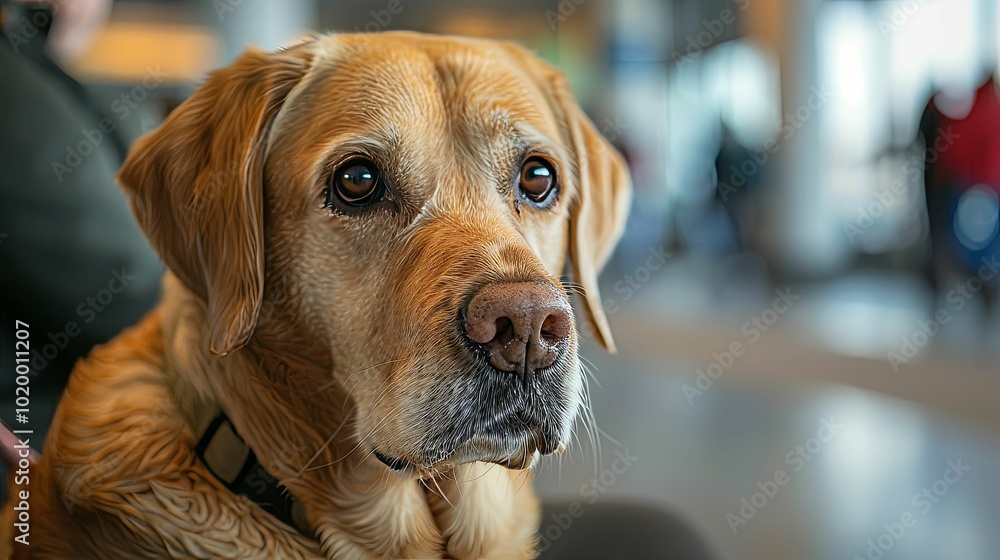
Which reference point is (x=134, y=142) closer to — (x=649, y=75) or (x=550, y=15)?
(x=550, y=15)

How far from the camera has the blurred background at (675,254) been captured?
1030 mm

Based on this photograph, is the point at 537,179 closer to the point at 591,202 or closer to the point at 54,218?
the point at 591,202

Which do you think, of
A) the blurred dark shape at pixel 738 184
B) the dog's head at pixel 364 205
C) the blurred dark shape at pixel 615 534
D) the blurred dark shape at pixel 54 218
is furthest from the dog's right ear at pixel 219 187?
the blurred dark shape at pixel 738 184

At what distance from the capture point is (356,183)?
92 cm

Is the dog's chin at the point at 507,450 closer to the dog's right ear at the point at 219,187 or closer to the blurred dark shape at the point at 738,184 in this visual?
the dog's right ear at the point at 219,187

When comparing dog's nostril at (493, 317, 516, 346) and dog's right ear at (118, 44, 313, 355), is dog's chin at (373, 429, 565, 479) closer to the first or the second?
dog's nostril at (493, 317, 516, 346)

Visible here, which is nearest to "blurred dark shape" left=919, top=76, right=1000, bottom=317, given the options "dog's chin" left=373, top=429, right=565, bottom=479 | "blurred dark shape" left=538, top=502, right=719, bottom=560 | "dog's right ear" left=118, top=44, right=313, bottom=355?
"blurred dark shape" left=538, top=502, right=719, bottom=560

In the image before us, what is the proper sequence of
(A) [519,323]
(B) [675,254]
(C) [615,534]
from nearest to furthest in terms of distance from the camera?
(A) [519,323] < (C) [615,534] < (B) [675,254]

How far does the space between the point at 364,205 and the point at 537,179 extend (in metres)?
0.22

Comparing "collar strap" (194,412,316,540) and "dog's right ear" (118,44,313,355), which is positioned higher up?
"dog's right ear" (118,44,313,355)

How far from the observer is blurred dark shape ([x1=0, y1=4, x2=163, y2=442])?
1013 millimetres

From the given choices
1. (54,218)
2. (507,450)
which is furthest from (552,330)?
(54,218)

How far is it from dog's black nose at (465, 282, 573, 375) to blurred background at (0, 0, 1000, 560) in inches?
13.0

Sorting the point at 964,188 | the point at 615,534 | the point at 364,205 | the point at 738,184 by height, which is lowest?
the point at 964,188
